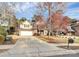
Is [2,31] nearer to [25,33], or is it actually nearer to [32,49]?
[25,33]

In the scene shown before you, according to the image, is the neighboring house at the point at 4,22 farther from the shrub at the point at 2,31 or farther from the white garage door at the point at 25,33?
the white garage door at the point at 25,33

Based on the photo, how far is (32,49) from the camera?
2242mm

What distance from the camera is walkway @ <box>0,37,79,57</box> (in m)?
2.24

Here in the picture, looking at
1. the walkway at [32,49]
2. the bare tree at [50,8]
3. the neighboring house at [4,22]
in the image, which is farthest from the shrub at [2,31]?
the bare tree at [50,8]

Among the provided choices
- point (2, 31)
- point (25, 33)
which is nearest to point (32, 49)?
point (25, 33)

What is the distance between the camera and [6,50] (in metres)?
2.25

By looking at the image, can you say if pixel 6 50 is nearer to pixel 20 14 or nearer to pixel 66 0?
pixel 20 14

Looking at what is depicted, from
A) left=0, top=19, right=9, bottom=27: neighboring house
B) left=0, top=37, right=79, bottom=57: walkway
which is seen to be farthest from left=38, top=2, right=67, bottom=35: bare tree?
left=0, top=19, right=9, bottom=27: neighboring house

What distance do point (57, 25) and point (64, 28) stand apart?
7 centimetres

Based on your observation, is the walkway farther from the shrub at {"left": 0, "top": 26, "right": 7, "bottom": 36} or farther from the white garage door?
the shrub at {"left": 0, "top": 26, "right": 7, "bottom": 36}

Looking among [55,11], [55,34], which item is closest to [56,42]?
[55,34]

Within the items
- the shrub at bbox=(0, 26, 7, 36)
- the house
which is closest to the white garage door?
the house

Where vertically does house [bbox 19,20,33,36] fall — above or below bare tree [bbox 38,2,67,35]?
below

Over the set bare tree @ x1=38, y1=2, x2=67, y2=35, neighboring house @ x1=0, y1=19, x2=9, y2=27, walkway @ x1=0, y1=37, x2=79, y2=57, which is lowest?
walkway @ x1=0, y1=37, x2=79, y2=57
